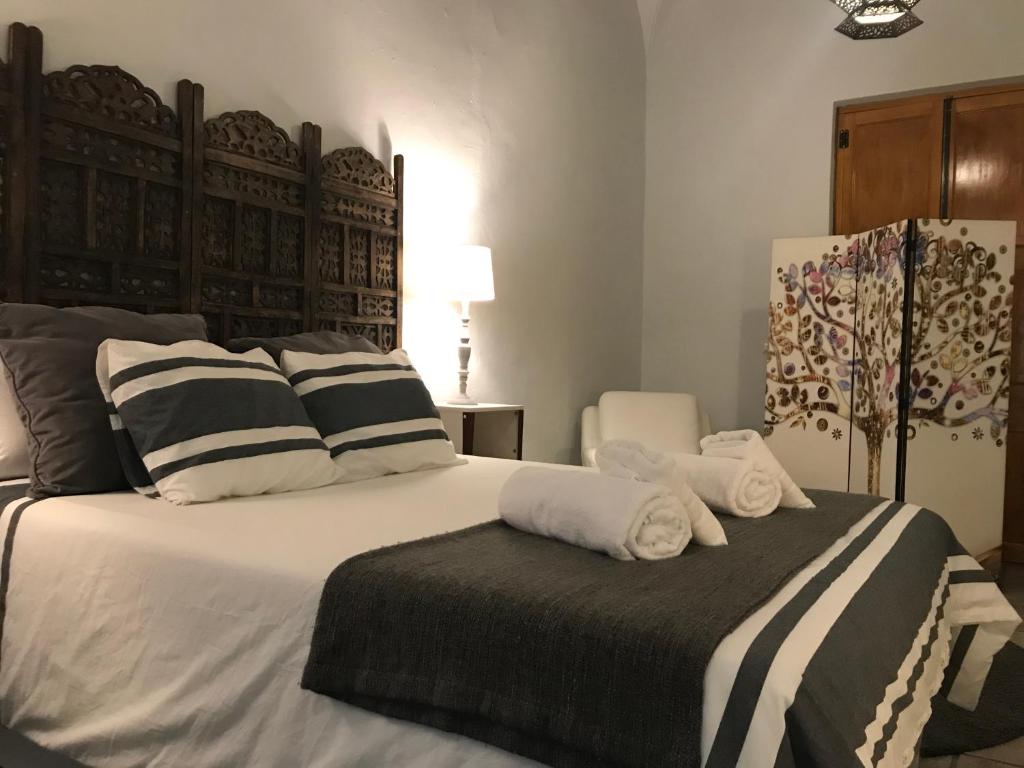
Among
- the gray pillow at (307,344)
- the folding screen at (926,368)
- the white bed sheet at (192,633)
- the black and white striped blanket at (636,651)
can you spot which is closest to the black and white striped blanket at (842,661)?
the black and white striped blanket at (636,651)

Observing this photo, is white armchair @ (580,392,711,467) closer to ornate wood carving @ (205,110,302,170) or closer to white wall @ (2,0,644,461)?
white wall @ (2,0,644,461)

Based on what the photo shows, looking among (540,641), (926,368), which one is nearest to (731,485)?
(540,641)

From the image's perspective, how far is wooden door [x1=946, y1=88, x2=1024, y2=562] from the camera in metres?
4.16

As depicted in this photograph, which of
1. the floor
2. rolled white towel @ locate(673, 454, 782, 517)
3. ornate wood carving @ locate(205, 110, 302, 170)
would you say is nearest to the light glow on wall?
ornate wood carving @ locate(205, 110, 302, 170)

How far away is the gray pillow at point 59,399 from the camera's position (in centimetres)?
185

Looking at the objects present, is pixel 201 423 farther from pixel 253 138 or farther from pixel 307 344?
pixel 253 138

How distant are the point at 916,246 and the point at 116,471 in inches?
127

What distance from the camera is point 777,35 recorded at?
4.69 meters

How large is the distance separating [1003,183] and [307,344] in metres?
3.59

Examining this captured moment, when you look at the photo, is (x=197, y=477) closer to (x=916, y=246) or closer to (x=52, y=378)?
(x=52, y=378)

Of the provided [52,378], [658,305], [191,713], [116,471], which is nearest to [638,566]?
[191,713]

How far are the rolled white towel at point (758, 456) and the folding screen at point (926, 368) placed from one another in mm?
1933

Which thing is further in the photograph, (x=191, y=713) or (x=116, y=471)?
(x=116, y=471)

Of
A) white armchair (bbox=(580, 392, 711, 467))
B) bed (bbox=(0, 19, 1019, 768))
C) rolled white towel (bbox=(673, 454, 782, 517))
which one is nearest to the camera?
bed (bbox=(0, 19, 1019, 768))
